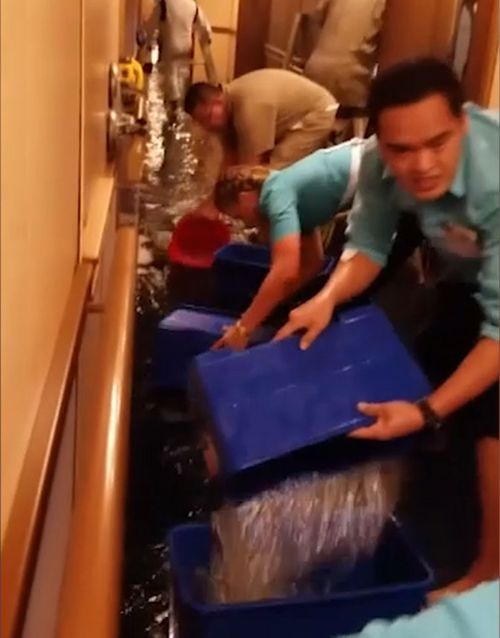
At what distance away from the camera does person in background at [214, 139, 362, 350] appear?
1.79 m

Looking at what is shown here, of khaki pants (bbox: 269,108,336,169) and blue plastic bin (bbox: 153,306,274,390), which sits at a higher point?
khaki pants (bbox: 269,108,336,169)

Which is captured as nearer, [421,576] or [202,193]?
[421,576]

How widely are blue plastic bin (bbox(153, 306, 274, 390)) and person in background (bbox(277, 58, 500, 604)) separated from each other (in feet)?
2.01

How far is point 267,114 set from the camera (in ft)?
7.11

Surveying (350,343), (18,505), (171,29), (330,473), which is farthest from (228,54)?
(18,505)

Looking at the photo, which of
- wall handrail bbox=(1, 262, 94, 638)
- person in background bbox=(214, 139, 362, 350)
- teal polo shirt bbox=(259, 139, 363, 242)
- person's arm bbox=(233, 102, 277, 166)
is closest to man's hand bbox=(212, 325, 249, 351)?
person in background bbox=(214, 139, 362, 350)

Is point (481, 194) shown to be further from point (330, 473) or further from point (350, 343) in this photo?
point (330, 473)

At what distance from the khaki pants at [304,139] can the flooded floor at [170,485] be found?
28cm

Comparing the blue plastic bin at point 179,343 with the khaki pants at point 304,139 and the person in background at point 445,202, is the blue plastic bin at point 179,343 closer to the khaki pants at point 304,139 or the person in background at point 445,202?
the khaki pants at point 304,139

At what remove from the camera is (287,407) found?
1068 millimetres

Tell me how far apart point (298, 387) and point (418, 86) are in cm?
35

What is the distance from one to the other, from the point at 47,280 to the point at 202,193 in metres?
1.43

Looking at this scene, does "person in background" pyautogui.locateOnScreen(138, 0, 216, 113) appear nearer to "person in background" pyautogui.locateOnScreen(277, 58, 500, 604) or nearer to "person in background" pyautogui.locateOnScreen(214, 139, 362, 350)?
"person in background" pyautogui.locateOnScreen(214, 139, 362, 350)

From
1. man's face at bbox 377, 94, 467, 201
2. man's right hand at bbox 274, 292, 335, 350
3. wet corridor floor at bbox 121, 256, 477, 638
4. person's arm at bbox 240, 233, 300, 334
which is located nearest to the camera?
man's face at bbox 377, 94, 467, 201
